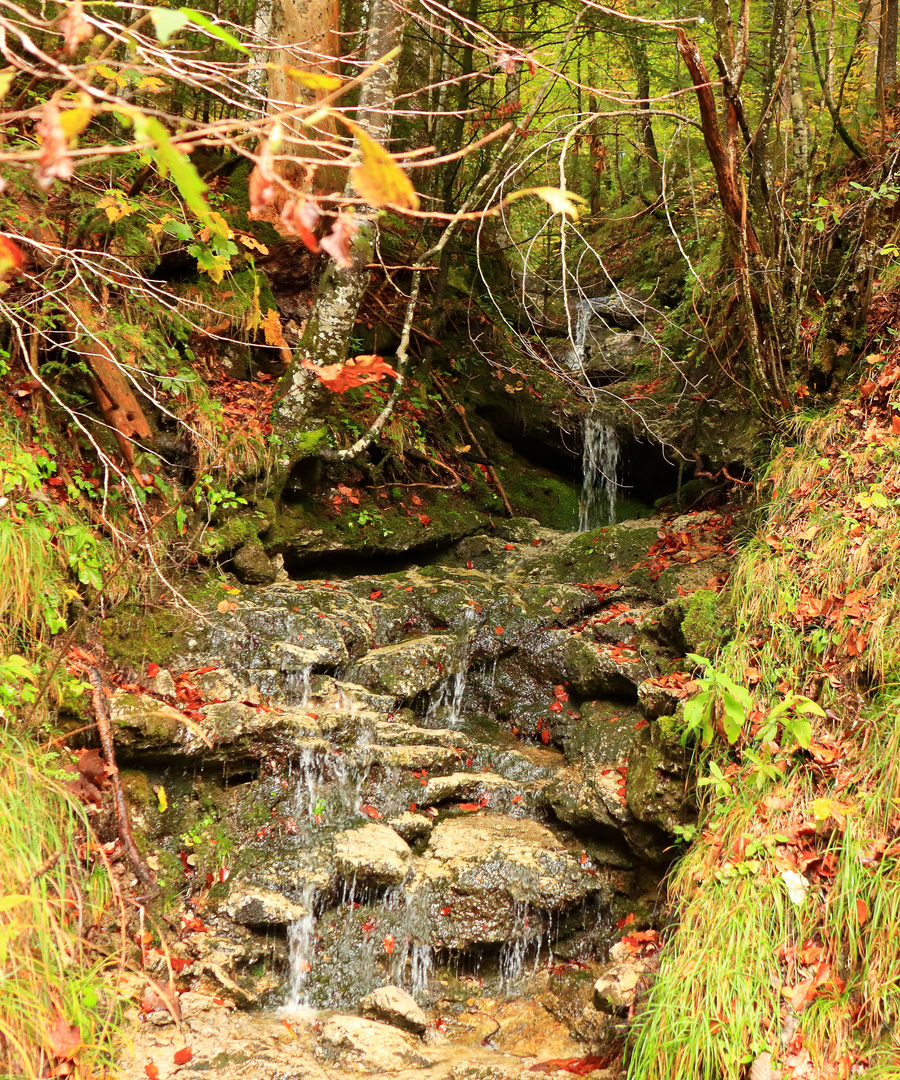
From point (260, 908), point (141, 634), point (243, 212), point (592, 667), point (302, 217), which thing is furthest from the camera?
point (243, 212)

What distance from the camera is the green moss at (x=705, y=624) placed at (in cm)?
412

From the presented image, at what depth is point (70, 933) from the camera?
9.51 feet

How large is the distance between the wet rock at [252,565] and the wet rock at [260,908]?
230cm

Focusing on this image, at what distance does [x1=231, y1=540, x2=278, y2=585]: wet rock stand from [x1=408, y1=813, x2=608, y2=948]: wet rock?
2322mm

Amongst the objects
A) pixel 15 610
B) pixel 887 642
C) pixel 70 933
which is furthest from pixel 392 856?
pixel 887 642

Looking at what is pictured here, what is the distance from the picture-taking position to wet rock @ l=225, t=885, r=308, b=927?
3.75 meters

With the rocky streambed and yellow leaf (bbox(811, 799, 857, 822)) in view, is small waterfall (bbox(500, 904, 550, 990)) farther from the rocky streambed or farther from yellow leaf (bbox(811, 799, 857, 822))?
yellow leaf (bbox(811, 799, 857, 822))

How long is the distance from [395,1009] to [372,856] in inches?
29.5

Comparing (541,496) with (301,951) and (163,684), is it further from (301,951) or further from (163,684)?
(301,951)

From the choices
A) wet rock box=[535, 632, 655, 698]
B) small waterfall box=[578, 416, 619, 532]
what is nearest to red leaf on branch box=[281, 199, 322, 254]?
wet rock box=[535, 632, 655, 698]

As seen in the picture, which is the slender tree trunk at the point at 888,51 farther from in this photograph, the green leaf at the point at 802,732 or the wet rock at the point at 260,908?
the wet rock at the point at 260,908

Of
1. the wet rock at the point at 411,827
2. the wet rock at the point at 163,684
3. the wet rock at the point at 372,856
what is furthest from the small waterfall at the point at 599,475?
the wet rock at the point at 163,684

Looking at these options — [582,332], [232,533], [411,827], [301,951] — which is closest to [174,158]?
[301,951]

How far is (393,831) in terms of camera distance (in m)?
4.29
